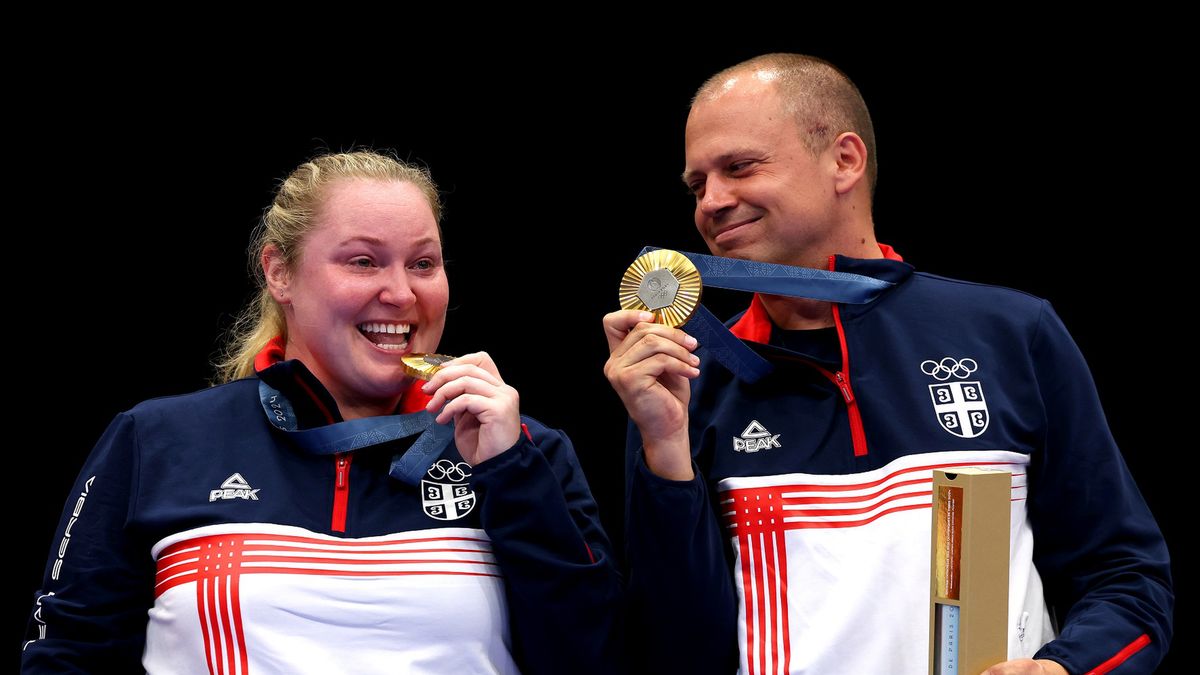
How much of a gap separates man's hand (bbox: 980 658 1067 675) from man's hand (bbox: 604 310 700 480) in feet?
2.29

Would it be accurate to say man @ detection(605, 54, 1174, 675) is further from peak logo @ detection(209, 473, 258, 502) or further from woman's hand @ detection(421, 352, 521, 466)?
peak logo @ detection(209, 473, 258, 502)

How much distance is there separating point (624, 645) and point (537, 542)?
0.32 m

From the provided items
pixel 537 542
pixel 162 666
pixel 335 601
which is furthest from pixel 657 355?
pixel 162 666

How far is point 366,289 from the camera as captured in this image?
276cm

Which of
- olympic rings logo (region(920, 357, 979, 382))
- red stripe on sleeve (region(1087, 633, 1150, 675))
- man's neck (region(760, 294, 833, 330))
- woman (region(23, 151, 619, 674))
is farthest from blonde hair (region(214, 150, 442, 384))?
red stripe on sleeve (region(1087, 633, 1150, 675))

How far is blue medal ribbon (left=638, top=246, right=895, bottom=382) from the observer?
2.76 metres

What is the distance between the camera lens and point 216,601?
252cm

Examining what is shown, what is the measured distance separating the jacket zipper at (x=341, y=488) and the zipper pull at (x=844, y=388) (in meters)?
1.04

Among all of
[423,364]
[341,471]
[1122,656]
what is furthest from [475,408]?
[1122,656]

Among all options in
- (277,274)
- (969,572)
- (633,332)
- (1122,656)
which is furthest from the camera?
(277,274)

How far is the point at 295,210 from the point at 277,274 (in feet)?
0.50

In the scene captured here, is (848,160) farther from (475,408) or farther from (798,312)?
(475,408)

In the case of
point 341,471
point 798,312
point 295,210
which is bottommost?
point 341,471

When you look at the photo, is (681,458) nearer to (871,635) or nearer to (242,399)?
(871,635)
